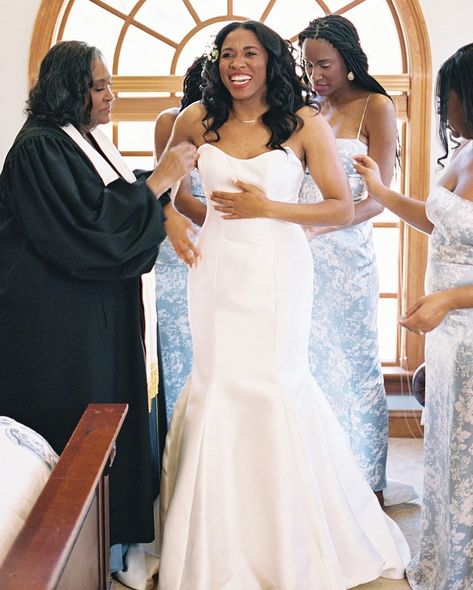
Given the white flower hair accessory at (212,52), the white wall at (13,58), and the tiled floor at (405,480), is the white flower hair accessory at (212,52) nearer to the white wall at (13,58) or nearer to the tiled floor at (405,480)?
the tiled floor at (405,480)

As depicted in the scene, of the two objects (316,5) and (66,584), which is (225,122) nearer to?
(66,584)

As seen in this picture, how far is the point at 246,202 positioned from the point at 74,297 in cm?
58

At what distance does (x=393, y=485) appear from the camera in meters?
4.08

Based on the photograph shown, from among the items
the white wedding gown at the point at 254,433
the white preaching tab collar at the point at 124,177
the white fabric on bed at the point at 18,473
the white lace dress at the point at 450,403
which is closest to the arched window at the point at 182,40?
the white preaching tab collar at the point at 124,177

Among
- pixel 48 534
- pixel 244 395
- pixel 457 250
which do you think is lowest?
pixel 244 395

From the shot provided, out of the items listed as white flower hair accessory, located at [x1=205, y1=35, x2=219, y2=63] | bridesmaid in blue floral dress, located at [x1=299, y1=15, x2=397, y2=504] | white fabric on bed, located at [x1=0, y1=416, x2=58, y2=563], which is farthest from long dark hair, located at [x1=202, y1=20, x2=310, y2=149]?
white fabric on bed, located at [x1=0, y1=416, x2=58, y2=563]

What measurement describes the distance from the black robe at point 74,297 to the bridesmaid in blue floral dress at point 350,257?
0.88 m

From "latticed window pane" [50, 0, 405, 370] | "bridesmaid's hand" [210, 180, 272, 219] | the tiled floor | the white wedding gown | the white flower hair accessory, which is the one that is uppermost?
"latticed window pane" [50, 0, 405, 370]

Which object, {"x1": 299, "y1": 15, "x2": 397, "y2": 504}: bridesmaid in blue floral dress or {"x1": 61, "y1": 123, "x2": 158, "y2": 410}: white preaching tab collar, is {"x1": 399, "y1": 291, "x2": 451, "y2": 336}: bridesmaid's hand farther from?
{"x1": 299, "y1": 15, "x2": 397, "y2": 504}: bridesmaid in blue floral dress

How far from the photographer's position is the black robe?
2742mm

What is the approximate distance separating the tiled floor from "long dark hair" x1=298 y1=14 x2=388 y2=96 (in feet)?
5.35

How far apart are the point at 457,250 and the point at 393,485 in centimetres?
171

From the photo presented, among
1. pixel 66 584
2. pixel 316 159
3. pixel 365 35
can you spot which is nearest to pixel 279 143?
pixel 316 159

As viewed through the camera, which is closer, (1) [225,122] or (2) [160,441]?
(1) [225,122]
